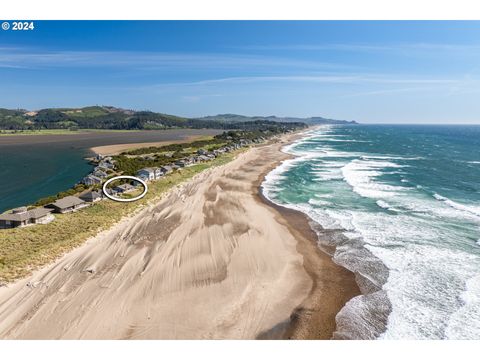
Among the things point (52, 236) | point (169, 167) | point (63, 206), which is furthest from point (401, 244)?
point (169, 167)

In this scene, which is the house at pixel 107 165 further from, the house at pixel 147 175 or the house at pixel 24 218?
the house at pixel 24 218

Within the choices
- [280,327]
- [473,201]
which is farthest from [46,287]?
[473,201]

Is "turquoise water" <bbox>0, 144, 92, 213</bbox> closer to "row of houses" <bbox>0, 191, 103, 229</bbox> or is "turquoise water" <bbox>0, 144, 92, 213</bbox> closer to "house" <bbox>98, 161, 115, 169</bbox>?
"house" <bbox>98, 161, 115, 169</bbox>

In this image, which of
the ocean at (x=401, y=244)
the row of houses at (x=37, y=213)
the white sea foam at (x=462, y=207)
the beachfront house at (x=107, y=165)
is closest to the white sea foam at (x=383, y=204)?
the ocean at (x=401, y=244)

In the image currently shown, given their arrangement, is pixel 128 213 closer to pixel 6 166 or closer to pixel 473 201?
pixel 473 201

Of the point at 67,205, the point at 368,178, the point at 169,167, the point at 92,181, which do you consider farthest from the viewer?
the point at 169,167

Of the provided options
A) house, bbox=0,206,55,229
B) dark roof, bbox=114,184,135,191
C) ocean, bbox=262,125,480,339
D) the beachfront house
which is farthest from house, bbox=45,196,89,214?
the beachfront house

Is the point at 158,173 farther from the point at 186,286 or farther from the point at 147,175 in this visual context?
the point at 186,286
